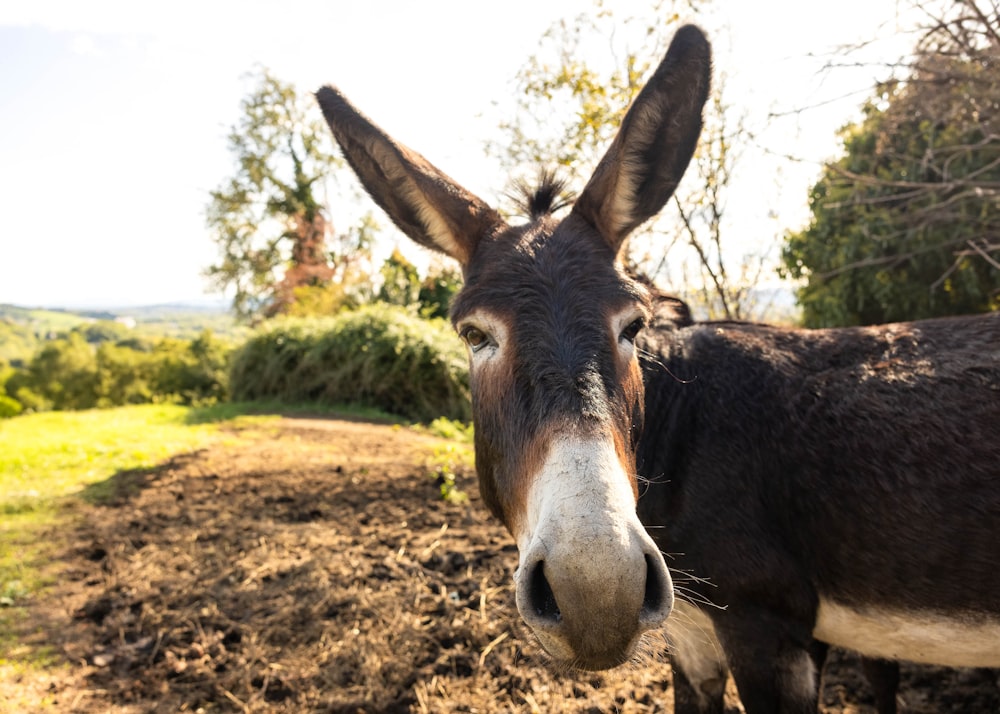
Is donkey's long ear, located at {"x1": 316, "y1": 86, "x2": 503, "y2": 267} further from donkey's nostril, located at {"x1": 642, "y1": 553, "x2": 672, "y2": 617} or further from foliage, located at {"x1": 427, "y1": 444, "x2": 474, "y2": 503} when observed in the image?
foliage, located at {"x1": 427, "y1": 444, "x2": 474, "y2": 503}

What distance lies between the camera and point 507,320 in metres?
1.93

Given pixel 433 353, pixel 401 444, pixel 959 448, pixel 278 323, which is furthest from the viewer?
pixel 278 323

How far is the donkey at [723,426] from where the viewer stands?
1884 mm

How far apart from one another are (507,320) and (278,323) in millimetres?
16394

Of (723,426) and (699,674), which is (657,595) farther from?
(699,674)

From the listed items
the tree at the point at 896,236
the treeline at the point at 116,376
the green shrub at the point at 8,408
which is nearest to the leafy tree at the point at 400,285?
the treeline at the point at 116,376

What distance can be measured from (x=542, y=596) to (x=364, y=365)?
13.2m

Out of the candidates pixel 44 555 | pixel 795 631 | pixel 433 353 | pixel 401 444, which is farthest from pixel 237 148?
pixel 795 631

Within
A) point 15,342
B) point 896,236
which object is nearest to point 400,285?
point 896,236

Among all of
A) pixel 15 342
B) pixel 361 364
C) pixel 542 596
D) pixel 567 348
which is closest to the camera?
pixel 542 596

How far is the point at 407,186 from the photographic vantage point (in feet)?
8.28

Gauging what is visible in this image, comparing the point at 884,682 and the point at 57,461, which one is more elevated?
the point at 884,682

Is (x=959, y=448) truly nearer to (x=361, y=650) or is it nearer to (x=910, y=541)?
(x=910, y=541)

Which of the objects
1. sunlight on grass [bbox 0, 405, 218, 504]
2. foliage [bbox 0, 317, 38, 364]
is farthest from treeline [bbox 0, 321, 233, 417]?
foliage [bbox 0, 317, 38, 364]
